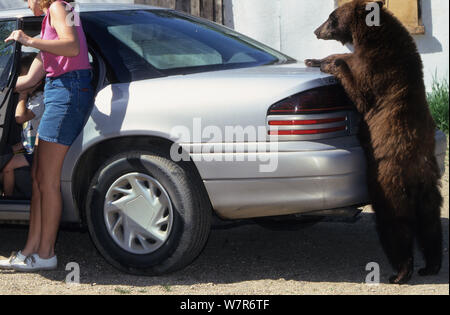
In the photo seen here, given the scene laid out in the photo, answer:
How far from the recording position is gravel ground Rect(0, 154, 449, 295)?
494 centimetres

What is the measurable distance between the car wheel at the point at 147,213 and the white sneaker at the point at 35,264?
0.37 m

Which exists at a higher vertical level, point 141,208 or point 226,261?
point 141,208

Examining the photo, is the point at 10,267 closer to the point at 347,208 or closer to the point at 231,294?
the point at 231,294

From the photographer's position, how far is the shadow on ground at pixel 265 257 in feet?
17.0

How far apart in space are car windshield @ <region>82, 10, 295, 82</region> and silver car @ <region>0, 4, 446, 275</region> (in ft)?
0.04

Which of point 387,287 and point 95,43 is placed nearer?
point 387,287

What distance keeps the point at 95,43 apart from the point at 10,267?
57.9 inches

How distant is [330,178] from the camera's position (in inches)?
184

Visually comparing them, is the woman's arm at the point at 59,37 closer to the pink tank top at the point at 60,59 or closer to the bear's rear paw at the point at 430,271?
the pink tank top at the point at 60,59

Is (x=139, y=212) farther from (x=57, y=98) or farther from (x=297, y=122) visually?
(x=297, y=122)

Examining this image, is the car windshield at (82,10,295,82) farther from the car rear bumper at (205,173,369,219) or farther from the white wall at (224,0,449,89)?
the white wall at (224,0,449,89)

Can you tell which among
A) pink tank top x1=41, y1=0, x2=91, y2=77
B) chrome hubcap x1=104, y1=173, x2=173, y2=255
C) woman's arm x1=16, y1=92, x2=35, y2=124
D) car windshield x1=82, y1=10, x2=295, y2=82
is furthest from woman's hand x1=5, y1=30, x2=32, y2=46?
chrome hubcap x1=104, y1=173, x2=173, y2=255

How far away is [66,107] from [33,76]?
1.50ft
